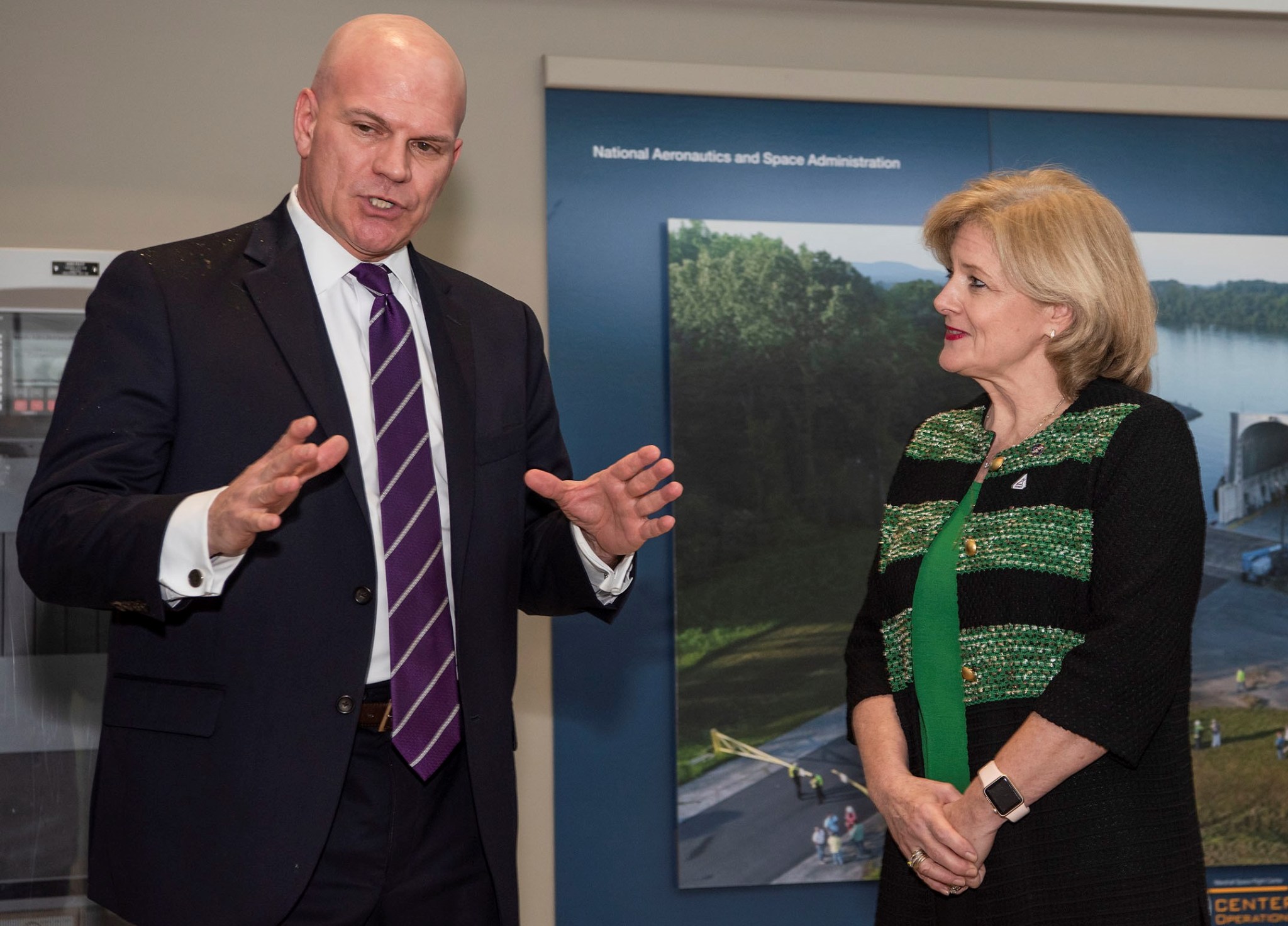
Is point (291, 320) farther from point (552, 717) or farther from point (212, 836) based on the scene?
point (552, 717)

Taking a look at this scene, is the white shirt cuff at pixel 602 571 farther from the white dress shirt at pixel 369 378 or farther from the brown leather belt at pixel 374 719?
the brown leather belt at pixel 374 719

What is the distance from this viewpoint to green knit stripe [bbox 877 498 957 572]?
2123mm

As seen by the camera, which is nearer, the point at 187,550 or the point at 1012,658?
the point at 187,550

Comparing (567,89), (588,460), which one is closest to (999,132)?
(567,89)

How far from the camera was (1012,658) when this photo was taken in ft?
6.33

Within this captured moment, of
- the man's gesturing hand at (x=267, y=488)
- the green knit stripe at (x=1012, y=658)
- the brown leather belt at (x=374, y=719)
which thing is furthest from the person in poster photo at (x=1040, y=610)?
the man's gesturing hand at (x=267, y=488)

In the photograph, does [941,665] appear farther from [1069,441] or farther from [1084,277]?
[1084,277]

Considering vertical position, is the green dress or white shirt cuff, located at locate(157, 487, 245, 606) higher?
white shirt cuff, located at locate(157, 487, 245, 606)

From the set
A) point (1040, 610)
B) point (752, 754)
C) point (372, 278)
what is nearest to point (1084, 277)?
point (1040, 610)

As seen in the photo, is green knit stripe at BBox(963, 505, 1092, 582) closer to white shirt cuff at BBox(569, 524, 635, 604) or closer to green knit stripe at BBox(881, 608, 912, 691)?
green knit stripe at BBox(881, 608, 912, 691)

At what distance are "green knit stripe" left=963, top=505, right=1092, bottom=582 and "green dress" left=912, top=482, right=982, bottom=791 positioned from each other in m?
0.04

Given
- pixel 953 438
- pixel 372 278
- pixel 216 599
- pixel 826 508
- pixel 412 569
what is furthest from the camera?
pixel 826 508

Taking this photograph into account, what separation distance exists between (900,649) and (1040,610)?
0.93 ft

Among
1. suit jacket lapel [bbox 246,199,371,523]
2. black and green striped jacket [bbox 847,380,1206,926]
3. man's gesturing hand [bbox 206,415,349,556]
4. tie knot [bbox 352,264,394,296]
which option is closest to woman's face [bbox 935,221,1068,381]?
black and green striped jacket [bbox 847,380,1206,926]
